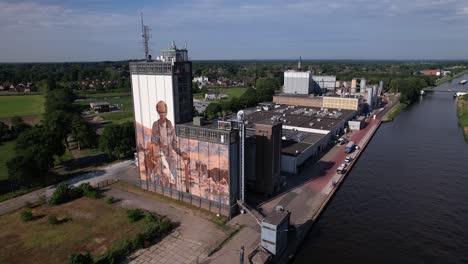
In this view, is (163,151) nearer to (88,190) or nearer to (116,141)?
(88,190)

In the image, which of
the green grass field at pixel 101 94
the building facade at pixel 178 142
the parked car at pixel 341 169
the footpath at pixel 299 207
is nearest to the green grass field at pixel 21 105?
the green grass field at pixel 101 94

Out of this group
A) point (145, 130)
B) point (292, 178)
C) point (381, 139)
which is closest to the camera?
point (145, 130)

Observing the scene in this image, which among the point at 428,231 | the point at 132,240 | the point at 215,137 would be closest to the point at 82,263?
the point at 132,240

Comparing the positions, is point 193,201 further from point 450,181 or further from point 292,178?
point 450,181

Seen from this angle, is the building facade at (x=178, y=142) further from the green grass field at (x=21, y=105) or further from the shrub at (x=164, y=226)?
the green grass field at (x=21, y=105)

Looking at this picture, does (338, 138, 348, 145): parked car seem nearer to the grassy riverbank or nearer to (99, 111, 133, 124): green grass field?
the grassy riverbank

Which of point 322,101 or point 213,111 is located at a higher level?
point 322,101

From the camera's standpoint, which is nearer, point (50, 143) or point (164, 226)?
point (164, 226)

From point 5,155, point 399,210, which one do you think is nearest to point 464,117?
point 399,210
